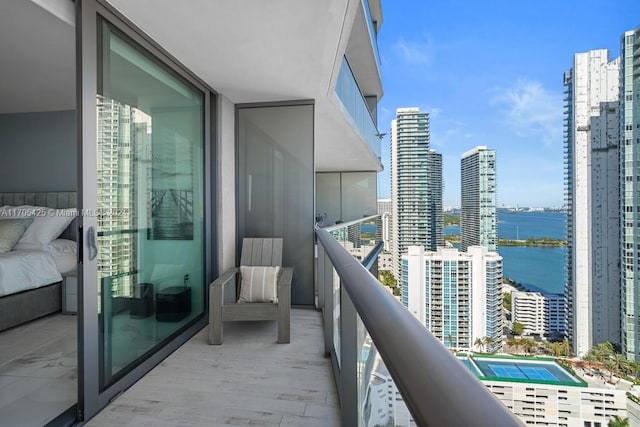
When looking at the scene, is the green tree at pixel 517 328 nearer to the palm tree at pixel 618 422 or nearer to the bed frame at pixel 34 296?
the palm tree at pixel 618 422

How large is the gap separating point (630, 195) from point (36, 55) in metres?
6.41

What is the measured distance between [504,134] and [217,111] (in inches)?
1175

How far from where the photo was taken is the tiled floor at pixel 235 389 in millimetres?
1983

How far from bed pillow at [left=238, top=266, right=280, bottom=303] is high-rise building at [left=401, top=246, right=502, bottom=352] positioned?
201 centimetres

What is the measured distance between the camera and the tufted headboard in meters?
4.39

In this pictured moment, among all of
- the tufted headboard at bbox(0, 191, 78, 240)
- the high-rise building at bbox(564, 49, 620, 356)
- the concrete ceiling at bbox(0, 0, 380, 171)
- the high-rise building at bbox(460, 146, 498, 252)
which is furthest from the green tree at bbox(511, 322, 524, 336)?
the tufted headboard at bbox(0, 191, 78, 240)

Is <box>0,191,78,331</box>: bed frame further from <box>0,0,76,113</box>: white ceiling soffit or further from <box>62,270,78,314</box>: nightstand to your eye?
<box>0,0,76,113</box>: white ceiling soffit

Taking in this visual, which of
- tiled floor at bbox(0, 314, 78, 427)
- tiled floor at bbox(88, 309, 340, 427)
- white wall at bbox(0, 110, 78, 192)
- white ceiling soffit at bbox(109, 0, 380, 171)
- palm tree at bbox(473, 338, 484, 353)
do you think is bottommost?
palm tree at bbox(473, 338, 484, 353)

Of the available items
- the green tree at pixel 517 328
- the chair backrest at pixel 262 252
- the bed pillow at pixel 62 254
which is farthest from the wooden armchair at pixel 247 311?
the green tree at pixel 517 328

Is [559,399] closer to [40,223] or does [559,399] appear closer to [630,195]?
[630,195]

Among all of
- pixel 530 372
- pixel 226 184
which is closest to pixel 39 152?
pixel 226 184

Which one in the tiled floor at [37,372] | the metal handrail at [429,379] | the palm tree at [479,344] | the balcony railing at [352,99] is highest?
the balcony railing at [352,99]

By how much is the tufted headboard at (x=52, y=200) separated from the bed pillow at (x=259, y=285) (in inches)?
106

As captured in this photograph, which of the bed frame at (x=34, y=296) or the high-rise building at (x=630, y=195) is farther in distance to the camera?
the high-rise building at (x=630, y=195)
